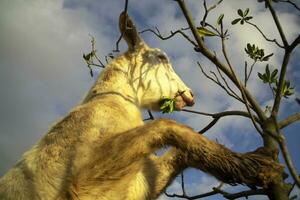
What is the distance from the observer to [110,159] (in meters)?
5.35

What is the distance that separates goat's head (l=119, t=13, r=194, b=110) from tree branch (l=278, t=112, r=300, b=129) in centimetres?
397

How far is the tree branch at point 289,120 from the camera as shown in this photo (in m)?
3.66

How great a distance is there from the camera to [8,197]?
5.86 metres

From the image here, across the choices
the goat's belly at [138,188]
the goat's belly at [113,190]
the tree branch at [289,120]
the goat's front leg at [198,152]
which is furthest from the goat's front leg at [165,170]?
the tree branch at [289,120]

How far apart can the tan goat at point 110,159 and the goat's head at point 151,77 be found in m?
0.91

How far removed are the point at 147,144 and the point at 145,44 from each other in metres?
4.14

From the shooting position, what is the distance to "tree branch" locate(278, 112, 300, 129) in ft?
12.0

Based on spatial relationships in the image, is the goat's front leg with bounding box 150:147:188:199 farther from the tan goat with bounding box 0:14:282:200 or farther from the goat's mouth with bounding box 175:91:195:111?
the goat's mouth with bounding box 175:91:195:111

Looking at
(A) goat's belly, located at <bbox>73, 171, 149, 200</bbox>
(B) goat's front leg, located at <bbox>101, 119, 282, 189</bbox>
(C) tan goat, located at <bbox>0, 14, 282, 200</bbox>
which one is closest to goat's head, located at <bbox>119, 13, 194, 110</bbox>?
(C) tan goat, located at <bbox>0, 14, 282, 200</bbox>

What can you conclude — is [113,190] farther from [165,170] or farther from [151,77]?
[151,77]

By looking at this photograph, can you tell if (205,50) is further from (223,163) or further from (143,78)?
(143,78)

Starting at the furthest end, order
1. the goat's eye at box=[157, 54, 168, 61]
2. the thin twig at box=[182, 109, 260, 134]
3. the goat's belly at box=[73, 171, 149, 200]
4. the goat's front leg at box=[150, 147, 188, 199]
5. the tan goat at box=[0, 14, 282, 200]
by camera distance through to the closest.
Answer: the goat's eye at box=[157, 54, 168, 61] → the goat's front leg at box=[150, 147, 188, 199] → the goat's belly at box=[73, 171, 149, 200] → the tan goat at box=[0, 14, 282, 200] → the thin twig at box=[182, 109, 260, 134]

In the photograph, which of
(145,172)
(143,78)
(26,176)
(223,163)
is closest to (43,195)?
(26,176)

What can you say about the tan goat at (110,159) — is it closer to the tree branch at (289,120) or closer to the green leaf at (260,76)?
the tree branch at (289,120)
